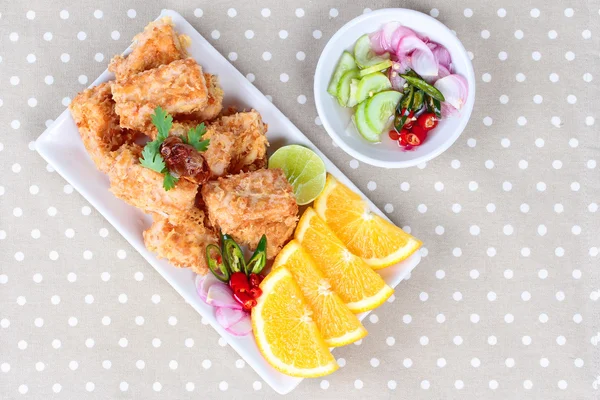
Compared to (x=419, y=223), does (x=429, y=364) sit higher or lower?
lower

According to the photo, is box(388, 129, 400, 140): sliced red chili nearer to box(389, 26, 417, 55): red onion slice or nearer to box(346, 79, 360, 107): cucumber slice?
box(346, 79, 360, 107): cucumber slice

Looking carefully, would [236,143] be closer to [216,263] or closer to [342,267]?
[216,263]

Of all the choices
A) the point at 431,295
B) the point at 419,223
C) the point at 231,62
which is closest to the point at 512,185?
the point at 419,223

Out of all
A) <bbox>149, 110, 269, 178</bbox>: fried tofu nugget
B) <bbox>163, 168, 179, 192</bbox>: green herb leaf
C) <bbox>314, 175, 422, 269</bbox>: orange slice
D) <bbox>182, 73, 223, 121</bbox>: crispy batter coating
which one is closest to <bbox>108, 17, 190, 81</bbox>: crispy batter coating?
<bbox>182, 73, 223, 121</bbox>: crispy batter coating

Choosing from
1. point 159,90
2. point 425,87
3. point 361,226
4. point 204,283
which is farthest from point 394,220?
point 159,90

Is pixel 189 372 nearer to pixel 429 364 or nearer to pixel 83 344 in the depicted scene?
pixel 83 344
